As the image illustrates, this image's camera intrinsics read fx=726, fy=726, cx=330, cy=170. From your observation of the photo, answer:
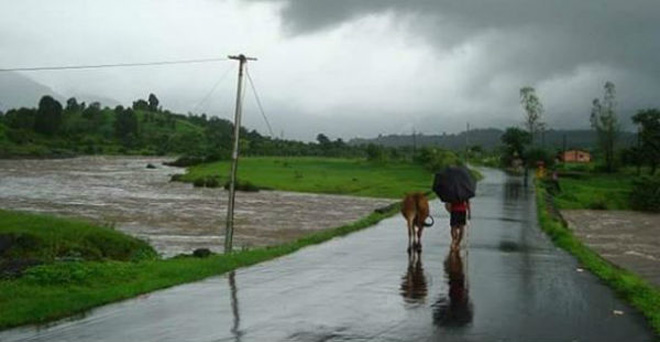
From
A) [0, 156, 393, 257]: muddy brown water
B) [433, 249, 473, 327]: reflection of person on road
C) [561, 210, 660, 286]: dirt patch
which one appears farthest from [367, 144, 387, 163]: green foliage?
[433, 249, 473, 327]: reflection of person on road

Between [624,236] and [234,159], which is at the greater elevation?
[234,159]

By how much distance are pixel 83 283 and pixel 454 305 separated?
19.0ft

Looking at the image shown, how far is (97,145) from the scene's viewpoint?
152 metres

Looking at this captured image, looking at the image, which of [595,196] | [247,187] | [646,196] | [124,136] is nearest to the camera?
[646,196]

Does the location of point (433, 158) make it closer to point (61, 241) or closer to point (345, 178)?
point (345, 178)

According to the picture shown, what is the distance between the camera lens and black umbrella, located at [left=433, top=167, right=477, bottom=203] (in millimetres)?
14727

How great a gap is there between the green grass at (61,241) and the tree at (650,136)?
59.0 meters

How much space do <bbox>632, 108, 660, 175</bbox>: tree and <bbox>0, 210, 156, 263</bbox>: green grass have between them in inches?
2321

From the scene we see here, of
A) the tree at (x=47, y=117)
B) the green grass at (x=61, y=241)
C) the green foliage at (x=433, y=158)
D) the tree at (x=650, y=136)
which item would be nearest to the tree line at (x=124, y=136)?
the tree at (x=47, y=117)

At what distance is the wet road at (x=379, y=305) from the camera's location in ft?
26.6

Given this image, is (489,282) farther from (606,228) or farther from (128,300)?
(606,228)

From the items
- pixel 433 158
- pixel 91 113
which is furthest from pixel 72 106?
pixel 433 158

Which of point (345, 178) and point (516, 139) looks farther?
point (516, 139)

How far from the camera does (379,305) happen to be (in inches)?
381
